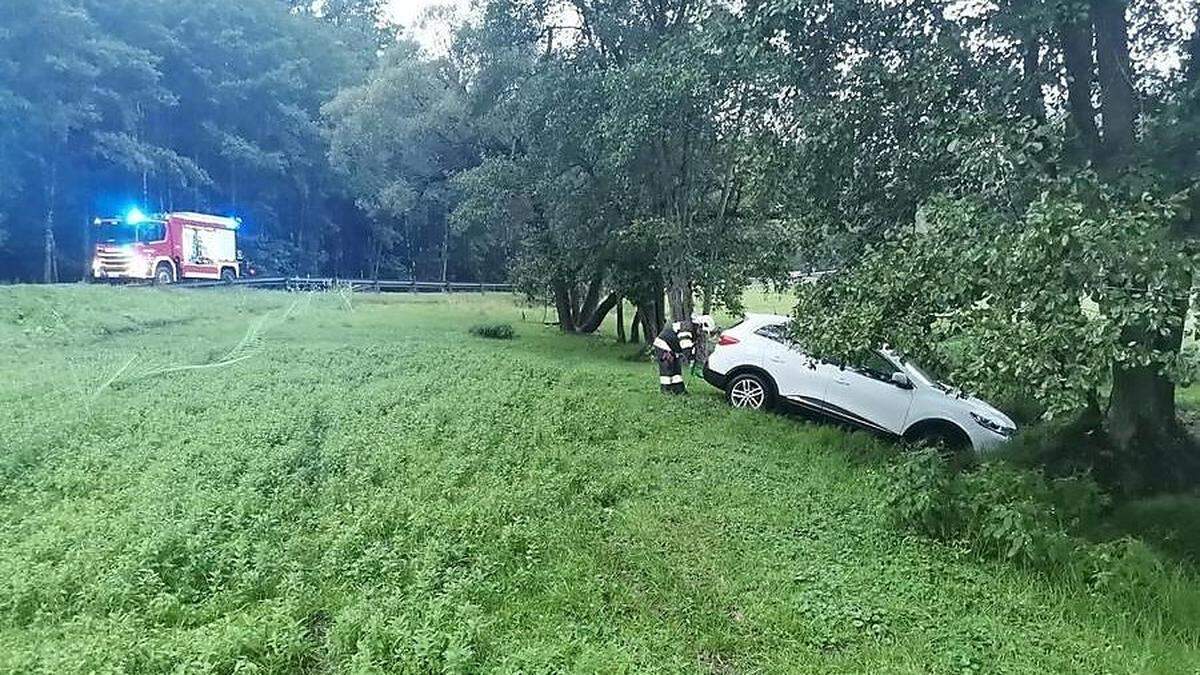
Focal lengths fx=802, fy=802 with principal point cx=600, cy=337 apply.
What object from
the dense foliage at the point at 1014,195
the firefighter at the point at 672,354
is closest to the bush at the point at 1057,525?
the dense foliage at the point at 1014,195

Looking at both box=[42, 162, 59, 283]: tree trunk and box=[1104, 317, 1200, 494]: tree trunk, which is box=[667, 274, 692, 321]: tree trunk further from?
box=[42, 162, 59, 283]: tree trunk

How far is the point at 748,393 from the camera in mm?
9844

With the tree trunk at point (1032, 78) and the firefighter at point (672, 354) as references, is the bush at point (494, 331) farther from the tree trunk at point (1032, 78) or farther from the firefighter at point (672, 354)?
the tree trunk at point (1032, 78)

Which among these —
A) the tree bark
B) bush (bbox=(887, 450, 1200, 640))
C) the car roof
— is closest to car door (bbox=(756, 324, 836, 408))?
the car roof

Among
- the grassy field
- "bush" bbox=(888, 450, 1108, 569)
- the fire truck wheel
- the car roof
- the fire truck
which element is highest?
the fire truck

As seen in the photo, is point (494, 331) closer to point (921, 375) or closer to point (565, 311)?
point (565, 311)

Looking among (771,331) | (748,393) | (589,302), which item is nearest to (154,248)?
(589,302)

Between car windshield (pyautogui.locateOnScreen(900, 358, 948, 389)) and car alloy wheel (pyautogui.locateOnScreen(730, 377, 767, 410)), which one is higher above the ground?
car windshield (pyautogui.locateOnScreen(900, 358, 948, 389))

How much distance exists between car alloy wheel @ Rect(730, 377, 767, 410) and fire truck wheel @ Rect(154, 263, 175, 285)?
58.5ft

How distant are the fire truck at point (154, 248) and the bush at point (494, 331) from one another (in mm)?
8657

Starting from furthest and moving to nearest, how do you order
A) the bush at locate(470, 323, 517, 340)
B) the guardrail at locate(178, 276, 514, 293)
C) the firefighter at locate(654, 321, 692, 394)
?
1. the guardrail at locate(178, 276, 514, 293)
2. the bush at locate(470, 323, 517, 340)
3. the firefighter at locate(654, 321, 692, 394)

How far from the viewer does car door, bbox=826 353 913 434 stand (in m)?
8.76

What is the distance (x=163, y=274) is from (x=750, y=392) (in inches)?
725

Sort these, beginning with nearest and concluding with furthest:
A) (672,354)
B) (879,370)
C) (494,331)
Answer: (879,370) < (672,354) < (494,331)
